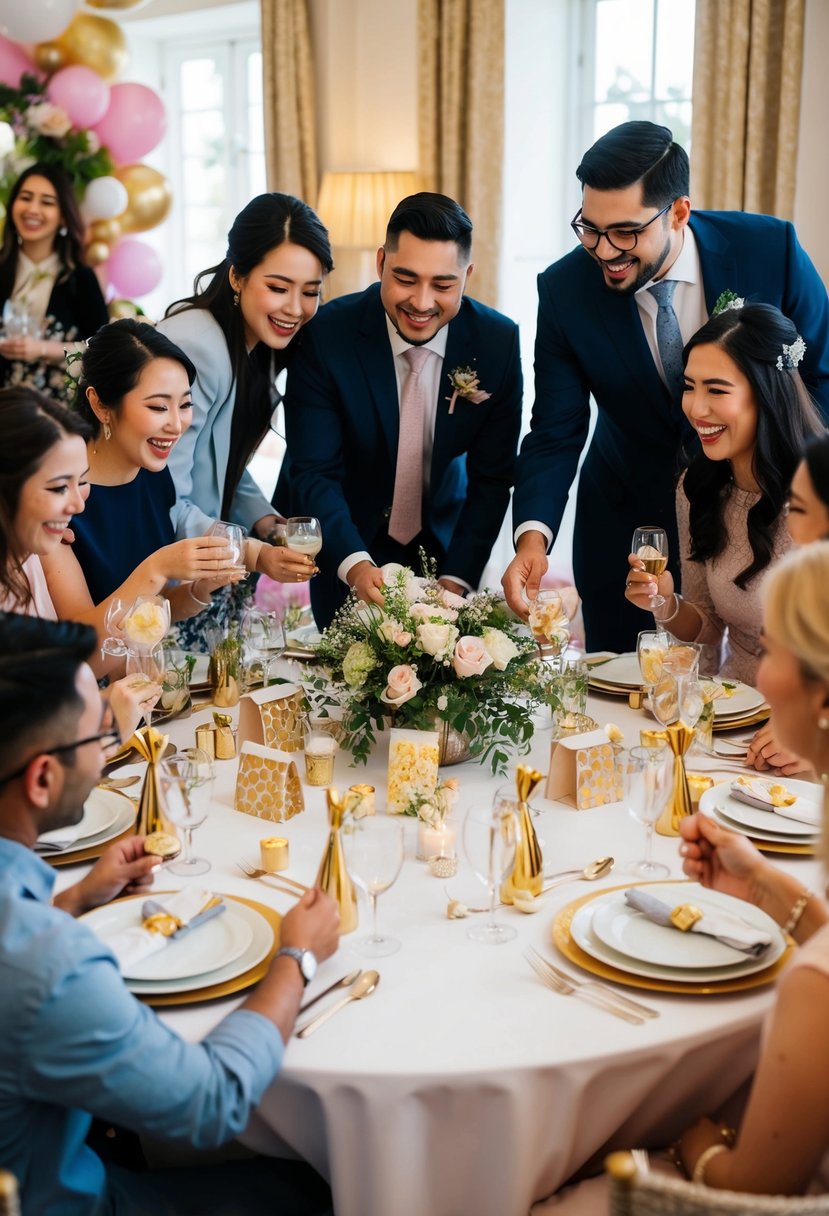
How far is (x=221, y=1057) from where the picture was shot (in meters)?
1.38

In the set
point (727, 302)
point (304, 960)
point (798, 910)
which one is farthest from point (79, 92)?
point (798, 910)

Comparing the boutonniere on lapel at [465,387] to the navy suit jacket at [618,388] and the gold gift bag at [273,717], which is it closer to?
the navy suit jacket at [618,388]

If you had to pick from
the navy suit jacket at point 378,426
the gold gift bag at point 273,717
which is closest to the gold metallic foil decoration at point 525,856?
the gold gift bag at point 273,717

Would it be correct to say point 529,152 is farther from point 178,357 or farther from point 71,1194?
point 71,1194

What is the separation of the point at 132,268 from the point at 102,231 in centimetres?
31

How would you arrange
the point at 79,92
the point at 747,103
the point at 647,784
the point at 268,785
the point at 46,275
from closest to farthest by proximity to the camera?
the point at 647,784 → the point at 268,785 → the point at 747,103 → the point at 46,275 → the point at 79,92

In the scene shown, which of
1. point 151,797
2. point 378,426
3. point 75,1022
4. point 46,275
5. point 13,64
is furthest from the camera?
point 13,64

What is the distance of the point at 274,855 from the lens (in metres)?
1.92

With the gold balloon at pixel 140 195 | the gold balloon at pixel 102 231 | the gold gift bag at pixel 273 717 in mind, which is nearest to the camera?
the gold gift bag at pixel 273 717

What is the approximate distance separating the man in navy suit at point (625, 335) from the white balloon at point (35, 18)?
359cm

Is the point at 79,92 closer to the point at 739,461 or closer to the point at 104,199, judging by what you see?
the point at 104,199

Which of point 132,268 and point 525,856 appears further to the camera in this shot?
point 132,268

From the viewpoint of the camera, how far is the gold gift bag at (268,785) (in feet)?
6.93

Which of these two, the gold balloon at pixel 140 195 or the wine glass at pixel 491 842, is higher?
the gold balloon at pixel 140 195
